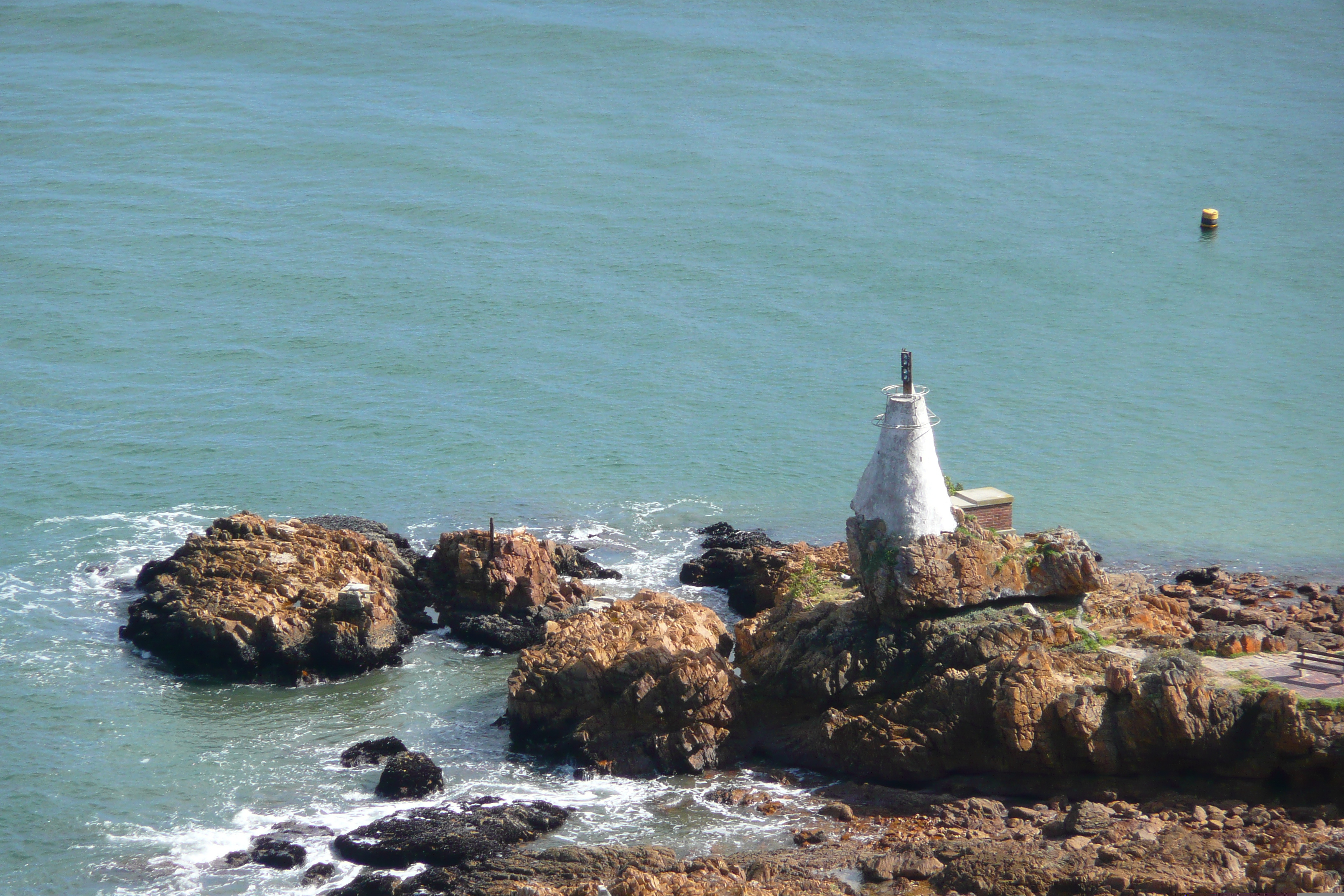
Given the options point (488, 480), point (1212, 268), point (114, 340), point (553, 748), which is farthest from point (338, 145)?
point (553, 748)

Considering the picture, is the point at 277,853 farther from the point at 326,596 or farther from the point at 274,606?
the point at 326,596

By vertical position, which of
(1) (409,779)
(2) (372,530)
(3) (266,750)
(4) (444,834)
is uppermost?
(2) (372,530)

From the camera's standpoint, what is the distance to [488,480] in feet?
172

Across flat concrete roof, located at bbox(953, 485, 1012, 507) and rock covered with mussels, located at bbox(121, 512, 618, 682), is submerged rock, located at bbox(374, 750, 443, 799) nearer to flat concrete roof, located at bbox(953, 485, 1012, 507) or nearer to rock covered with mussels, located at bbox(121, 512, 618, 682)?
rock covered with mussels, located at bbox(121, 512, 618, 682)

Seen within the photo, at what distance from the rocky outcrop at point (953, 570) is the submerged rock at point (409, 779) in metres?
10.6

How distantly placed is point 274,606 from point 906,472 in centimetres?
1691

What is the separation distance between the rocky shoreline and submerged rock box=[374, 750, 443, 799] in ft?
0.21

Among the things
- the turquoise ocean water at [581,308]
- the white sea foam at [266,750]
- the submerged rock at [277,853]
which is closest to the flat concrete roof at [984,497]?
the white sea foam at [266,750]

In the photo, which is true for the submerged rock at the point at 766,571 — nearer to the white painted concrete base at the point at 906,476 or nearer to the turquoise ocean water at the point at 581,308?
the turquoise ocean water at the point at 581,308

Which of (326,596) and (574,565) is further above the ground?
(326,596)

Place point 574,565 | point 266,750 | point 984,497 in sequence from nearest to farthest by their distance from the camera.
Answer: point 266,750 → point 984,497 → point 574,565

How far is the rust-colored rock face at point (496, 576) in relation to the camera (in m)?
40.9

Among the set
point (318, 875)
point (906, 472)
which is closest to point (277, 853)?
point (318, 875)

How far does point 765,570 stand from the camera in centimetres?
4159
